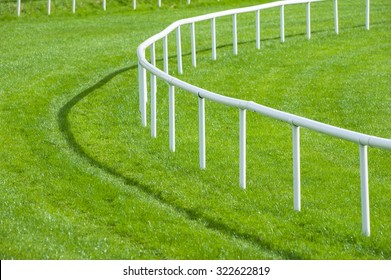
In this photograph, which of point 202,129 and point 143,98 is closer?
point 202,129

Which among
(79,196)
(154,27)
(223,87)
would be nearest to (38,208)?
(79,196)

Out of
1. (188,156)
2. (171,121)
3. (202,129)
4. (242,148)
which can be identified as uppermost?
(242,148)

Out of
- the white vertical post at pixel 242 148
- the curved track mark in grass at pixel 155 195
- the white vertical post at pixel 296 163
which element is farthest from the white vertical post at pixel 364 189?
the white vertical post at pixel 242 148

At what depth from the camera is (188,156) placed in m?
12.5

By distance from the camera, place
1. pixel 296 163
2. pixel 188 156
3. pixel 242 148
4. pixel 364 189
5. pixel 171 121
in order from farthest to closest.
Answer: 1. pixel 171 121
2. pixel 188 156
3. pixel 242 148
4. pixel 296 163
5. pixel 364 189

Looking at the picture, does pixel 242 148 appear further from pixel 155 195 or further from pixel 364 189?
pixel 364 189

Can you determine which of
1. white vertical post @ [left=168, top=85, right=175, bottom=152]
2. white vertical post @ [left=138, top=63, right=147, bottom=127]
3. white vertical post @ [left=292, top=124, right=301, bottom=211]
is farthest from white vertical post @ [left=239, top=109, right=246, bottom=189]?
white vertical post @ [left=138, top=63, right=147, bottom=127]

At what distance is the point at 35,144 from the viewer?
13.3 meters

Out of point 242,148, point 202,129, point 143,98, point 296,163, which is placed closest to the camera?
point 296,163

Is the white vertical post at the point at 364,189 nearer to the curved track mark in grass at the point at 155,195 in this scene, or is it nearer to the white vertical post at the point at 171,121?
the curved track mark in grass at the point at 155,195

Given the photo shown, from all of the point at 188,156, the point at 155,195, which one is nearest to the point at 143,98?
the point at 188,156

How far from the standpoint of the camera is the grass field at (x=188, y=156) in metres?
9.38

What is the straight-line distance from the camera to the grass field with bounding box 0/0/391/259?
9.38m

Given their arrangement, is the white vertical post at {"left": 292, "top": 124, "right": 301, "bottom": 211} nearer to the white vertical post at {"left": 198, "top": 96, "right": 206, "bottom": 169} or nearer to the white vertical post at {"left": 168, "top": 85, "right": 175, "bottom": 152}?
the white vertical post at {"left": 198, "top": 96, "right": 206, "bottom": 169}
